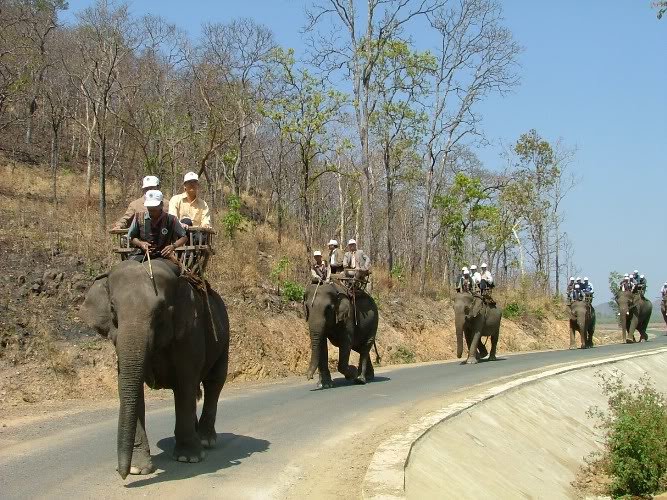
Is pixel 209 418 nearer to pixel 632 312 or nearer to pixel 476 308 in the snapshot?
pixel 476 308

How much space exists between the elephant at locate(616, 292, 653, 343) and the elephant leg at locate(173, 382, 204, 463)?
34.9m

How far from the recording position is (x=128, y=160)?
43.5 meters

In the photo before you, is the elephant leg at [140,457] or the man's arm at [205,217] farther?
the man's arm at [205,217]

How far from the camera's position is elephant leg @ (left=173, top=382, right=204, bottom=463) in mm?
9086

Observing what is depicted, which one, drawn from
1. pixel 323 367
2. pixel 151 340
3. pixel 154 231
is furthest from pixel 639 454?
pixel 151 340

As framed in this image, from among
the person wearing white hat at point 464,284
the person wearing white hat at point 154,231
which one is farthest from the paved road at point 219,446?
the person wearing white hat at point 464,284

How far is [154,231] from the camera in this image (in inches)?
357

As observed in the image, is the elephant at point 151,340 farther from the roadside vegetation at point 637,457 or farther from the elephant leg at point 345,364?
the roadside vegetation at point 637,457

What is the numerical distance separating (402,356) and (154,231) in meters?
21.5

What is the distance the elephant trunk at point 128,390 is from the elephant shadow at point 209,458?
0.60 meters

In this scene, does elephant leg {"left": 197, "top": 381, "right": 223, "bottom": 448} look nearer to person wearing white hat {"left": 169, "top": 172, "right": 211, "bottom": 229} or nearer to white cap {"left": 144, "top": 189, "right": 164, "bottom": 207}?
person wearing white hat {"left": 169, "top": 172, "right": 211, "bottom": 229}

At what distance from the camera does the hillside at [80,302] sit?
1827 centimetres

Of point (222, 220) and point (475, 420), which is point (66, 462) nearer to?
point (475, 420)

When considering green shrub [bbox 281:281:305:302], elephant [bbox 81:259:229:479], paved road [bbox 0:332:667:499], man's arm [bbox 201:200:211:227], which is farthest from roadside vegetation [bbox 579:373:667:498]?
green shrub [bbox 281:281:305:302]
